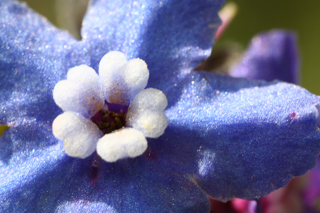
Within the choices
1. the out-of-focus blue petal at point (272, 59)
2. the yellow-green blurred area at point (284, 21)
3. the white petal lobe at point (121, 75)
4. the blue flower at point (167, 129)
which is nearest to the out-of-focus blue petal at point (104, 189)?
the blue flower at point (167, 129)

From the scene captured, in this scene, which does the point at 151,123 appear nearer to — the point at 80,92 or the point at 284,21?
the point at 80,92

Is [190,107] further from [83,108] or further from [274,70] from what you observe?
[274,70]

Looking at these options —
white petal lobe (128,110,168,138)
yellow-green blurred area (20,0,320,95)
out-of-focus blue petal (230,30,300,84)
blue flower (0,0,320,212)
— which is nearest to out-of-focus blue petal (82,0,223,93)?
blue flower (0,0,320,212)

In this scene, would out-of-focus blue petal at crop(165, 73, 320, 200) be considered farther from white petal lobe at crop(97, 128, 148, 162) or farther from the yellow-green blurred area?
the yellow-green blurred area

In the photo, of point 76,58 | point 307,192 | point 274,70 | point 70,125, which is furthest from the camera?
point 307,192

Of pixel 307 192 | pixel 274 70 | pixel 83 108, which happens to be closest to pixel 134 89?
pixel 83 108
